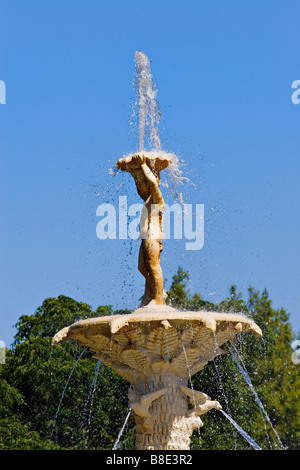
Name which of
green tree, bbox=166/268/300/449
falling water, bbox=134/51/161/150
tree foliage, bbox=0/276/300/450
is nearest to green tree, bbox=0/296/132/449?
tree foliage, bbox=0/276/300/450

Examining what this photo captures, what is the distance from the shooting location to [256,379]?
28953mm

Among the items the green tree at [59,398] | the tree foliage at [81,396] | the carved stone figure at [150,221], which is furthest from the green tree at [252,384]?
the carved stone figure at [150,221]

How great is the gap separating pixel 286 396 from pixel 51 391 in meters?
9.93

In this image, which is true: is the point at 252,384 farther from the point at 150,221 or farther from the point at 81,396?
the point at 150,221

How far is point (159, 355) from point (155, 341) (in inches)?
13.0

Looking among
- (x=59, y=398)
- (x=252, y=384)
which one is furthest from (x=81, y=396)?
(x=252, y=384)

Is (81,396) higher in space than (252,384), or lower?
lower

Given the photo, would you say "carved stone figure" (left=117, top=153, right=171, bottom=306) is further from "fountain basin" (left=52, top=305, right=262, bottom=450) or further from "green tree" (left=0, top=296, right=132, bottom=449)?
"green tree" (left=0, top=296, right=132, bottom=449)

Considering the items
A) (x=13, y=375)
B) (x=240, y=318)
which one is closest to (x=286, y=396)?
(x=13, y=375)

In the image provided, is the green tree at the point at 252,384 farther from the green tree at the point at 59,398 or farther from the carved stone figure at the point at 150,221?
the carved stone figure at the point at 150,221

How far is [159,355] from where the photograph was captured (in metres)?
10.2

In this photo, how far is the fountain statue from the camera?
9805 mm

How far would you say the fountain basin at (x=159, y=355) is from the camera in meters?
9.84
